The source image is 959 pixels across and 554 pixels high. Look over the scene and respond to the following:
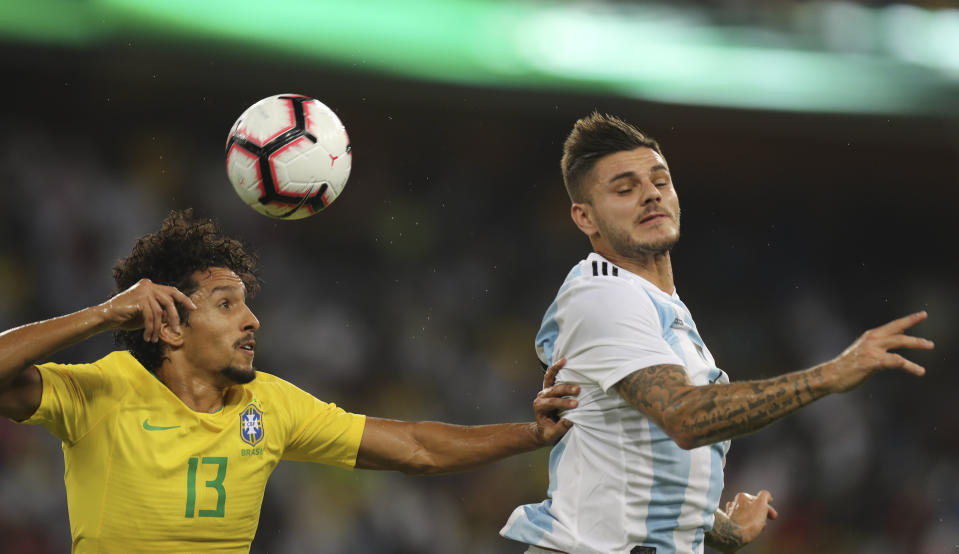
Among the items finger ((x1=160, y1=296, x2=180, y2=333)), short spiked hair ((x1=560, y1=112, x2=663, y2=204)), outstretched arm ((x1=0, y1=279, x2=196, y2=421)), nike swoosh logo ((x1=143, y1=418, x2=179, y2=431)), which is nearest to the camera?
outstretched arm ((x1=0, y1=279, x2=196, y2=421))

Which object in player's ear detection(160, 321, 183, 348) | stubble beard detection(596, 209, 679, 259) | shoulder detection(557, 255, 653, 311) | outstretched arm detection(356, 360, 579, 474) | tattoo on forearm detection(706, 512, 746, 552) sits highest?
stubble beard detection(596, 209, 679, 259)

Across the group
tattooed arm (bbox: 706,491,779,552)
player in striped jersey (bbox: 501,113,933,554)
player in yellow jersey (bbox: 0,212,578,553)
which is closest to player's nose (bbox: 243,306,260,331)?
player in yellow jersey (bbox: 0,212,578,553)

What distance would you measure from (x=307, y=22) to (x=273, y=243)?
72.9 inches

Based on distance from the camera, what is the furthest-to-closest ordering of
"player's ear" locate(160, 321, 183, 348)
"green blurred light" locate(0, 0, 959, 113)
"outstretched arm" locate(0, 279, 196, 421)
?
"green blurred light" locate(0, 0, 959, 113) < "player's ear" locate(160, 321, 183, 348) < "outstretched arm" locate(0, 279, 196, 421)

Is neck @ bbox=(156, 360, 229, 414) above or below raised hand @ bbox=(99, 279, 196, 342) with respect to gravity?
below

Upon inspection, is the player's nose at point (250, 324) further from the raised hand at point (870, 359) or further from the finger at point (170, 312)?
the raised hand at point (870, 359)

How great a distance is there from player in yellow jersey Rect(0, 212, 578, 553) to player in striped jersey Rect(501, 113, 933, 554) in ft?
0.83

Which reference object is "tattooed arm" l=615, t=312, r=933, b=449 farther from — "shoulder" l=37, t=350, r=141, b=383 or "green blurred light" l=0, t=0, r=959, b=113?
"green blurred light" l=0, t=0, r=959, b=113

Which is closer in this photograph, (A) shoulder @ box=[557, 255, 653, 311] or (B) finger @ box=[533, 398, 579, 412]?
(A) shoulder @ box=[557, 255, 653, 311]

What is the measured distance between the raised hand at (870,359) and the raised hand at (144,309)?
6.80 feet

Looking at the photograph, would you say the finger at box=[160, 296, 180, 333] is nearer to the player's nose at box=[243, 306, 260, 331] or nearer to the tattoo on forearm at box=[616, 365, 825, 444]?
the player's nose at box=[243, 306, 260, 331]

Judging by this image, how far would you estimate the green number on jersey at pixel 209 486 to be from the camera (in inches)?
143

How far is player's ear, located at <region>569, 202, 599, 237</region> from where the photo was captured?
11.6ft

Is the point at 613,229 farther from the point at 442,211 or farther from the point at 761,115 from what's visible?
the point at 761,115
